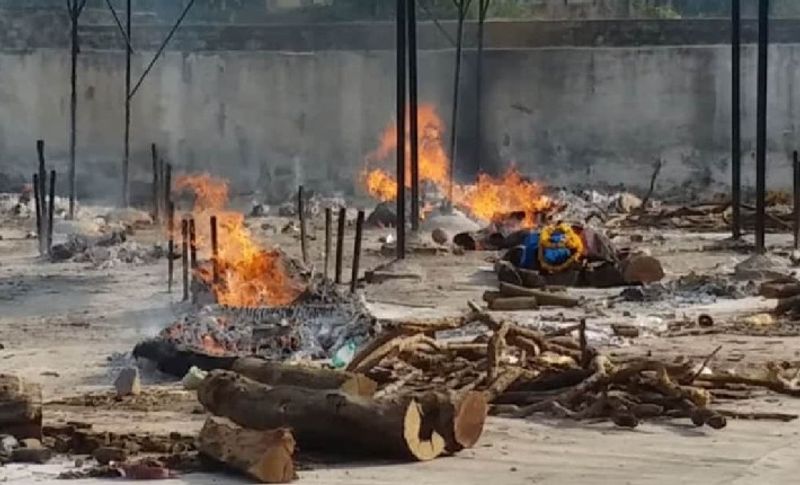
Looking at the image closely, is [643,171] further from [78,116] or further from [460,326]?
[460,326]

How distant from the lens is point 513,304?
19.6 m

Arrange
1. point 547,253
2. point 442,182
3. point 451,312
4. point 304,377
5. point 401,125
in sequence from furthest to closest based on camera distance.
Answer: point 442,182 < point 401,125 < point 547,253 < point 451,312 < point 304,377

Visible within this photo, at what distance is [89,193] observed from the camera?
3728 centimetres

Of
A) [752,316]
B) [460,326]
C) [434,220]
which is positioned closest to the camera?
[460,326]

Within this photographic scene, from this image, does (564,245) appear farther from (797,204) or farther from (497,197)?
(497,197)

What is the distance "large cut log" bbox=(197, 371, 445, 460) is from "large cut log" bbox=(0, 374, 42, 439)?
1218 millimetres

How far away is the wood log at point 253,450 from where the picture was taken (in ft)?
33.2

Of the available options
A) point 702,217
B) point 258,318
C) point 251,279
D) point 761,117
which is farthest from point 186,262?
point 702,217

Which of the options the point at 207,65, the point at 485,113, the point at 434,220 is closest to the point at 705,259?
the point at 434,220

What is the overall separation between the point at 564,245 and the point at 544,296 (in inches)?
90.6

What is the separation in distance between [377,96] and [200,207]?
230 inches

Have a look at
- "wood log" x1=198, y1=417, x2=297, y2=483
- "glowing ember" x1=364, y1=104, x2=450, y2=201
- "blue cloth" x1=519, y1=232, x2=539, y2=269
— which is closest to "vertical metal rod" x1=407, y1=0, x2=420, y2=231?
"blue cloth" x1=519, y1=232, x2=539, y2=269

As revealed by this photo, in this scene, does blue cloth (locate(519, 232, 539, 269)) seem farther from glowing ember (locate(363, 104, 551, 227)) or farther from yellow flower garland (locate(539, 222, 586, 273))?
glowing ember (locate(363, 104, 551, 227))

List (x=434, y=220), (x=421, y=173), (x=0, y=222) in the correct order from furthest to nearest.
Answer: (x=421, y=173) → (x=0, y=222) → (x=434, y=220)
